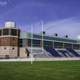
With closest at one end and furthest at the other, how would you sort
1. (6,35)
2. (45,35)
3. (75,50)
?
(6,35) < (45,35) < (75,50)

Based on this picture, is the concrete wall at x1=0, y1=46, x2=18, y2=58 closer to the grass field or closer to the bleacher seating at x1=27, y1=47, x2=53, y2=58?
the bleacher seating at x1=27, y1=47, x2=53, y2=58

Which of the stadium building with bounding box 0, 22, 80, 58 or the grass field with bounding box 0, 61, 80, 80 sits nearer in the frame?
→ the grass field with bounding box 0, 61, 80, 80

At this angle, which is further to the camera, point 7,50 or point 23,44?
point 23,44

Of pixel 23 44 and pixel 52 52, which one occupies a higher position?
pixel 23 44

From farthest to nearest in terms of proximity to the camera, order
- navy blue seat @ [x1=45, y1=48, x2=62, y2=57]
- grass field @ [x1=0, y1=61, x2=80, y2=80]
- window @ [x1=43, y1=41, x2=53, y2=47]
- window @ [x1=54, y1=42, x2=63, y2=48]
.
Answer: window @ [x1=54, y1=42, x2=63, y2=48] < window @ [x1=43, y1=41, x2=53, y2=47] < navy blue seat @ [x1=45, y1=48, x2=62, y2=57] < grass field @ [x1=0, y1=61, x2=80, y2=80]

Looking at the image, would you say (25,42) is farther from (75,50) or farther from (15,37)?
(75,50)

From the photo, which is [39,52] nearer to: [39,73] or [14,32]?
[14,32]

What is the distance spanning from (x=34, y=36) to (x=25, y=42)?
17.1ft

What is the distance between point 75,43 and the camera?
159 m

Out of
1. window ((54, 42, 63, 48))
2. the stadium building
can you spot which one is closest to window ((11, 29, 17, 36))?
the stadium building

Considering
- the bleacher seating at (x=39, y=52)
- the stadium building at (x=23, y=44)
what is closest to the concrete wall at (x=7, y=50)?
the stadium building at (x=23, y=44)

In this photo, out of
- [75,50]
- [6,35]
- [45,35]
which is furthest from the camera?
[75,50]

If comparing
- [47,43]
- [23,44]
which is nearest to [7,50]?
[23,44]

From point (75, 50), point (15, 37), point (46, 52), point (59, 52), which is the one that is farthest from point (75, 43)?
point (15, 37)
